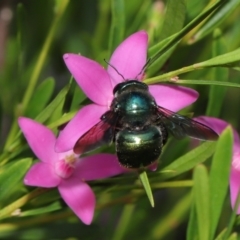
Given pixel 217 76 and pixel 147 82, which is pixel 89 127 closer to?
pixel 147 82

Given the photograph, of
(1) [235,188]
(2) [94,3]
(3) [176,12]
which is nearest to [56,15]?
(3) [176,12]

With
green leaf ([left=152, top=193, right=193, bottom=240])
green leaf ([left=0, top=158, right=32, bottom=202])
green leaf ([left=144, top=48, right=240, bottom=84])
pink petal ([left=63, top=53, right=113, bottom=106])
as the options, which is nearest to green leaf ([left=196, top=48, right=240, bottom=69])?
green leaf ([left=144, top=48, right=240, bottom=84])

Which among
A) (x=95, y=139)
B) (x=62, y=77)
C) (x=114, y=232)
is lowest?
(x=114, y=232)

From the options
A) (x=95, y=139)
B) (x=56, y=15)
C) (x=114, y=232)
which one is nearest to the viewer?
(x=95, y=139)

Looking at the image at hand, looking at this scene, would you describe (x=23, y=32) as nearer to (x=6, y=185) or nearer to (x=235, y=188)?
(x=6, y=185)

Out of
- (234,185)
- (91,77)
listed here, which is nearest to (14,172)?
(91,77)

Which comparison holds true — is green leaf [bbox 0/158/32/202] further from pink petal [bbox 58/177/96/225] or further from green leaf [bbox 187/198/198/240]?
green leaf [bbox 187/198/198/240]
